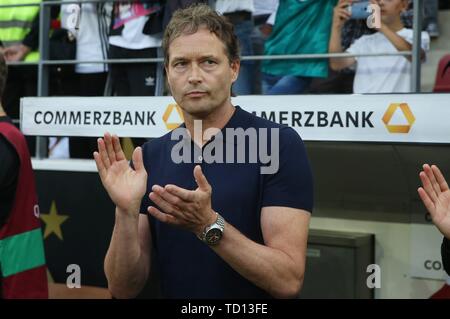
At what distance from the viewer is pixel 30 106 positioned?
15.1 ft

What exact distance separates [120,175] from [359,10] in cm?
252

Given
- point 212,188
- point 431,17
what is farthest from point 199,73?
point 431,17

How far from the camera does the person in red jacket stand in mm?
3129

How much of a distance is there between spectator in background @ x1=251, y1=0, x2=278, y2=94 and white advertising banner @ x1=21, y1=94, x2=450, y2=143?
80cm

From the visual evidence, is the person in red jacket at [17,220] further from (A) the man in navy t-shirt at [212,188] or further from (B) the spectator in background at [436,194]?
(B) the spectator in background at [436,194]

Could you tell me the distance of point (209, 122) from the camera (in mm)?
2246

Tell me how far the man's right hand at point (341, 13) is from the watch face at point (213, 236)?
254 centimetres

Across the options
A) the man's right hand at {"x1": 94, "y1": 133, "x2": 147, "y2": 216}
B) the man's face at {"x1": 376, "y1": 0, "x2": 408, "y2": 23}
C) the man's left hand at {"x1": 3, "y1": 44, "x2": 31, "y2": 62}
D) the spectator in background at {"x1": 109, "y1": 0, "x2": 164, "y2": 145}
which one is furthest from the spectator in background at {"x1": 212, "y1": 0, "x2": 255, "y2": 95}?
the man's right hand at {"x1": 94, "y1": 133, "x2": 147, "y2": 216}

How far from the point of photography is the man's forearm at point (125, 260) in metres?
2.10

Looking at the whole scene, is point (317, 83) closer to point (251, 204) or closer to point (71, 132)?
point (71, 132)

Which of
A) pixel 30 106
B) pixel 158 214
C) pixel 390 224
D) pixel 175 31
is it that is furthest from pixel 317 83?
pixel 158 214

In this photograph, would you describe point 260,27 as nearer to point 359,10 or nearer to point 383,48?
point 359,10

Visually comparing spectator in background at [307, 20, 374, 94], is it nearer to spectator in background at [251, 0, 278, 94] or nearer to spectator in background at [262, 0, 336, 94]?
spectator in background at [262, 0, 336, 94]

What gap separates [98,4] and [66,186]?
56.1 inches
